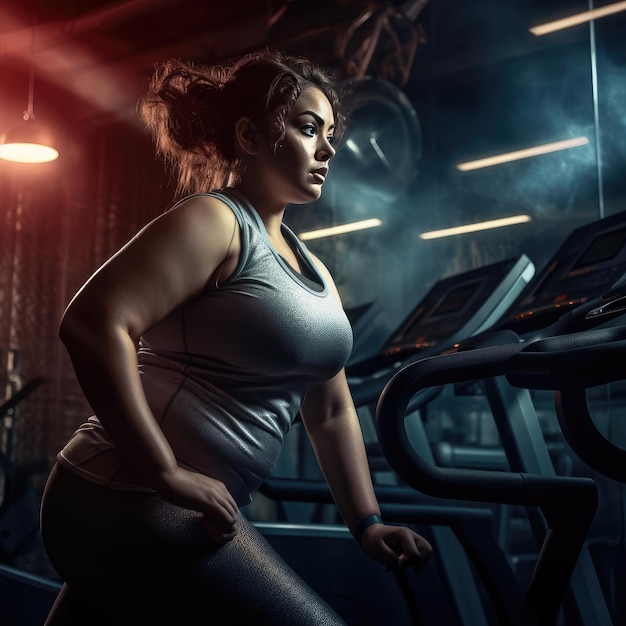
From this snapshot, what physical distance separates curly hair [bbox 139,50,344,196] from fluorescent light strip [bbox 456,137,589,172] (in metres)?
2.94

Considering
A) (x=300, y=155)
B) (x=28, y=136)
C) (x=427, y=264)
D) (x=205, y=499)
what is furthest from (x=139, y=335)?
(x=28, y=136)

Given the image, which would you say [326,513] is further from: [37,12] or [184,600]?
[37,12]

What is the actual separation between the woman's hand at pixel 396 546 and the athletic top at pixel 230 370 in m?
0.21

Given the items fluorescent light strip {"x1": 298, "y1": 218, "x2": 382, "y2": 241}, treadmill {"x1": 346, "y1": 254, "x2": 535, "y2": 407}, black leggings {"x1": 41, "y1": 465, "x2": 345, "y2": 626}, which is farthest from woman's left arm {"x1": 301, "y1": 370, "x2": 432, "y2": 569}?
fluorescent light strip {"x1": 298, "y1": 218, "x2": 382, "y2": 241}

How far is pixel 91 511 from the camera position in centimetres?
108

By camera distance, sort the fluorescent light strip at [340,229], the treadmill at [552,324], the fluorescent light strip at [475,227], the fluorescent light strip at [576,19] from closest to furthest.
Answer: the treadmill at [552,324] → the fluorescent light strip at [576,19] → the fluorescent light strip at [475,227] → the fluorescent light strip at [340,229]

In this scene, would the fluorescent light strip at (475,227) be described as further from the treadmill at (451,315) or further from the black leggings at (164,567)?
the black leggings at (164,567)

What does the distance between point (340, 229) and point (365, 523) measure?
3928 millimetres

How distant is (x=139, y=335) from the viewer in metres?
1.10

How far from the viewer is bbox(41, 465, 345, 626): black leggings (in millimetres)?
1053

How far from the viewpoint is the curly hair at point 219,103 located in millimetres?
1306

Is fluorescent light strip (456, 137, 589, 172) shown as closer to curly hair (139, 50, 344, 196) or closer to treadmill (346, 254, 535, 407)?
treadmill (346, 254, 535, 407)

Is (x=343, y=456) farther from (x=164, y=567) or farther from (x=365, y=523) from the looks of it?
(x=164, y=567)

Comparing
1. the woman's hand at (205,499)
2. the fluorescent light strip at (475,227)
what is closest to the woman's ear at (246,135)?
the woman's hand at (205,499)
